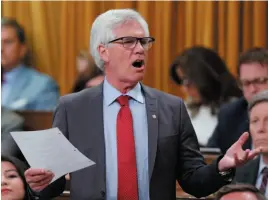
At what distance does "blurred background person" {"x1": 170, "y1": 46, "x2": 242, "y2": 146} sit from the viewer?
3.49 metres

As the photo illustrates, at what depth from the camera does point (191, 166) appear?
6.97 feet

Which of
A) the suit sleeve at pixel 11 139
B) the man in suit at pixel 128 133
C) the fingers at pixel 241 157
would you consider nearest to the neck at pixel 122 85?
the man in suit at pixel 128 133

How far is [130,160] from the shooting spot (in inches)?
82.4

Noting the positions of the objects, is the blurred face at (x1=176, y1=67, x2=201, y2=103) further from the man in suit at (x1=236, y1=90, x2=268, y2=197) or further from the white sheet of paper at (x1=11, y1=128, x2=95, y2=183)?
the white sheet of paper at (x1=11, y1=128, x2=95, y2=183)

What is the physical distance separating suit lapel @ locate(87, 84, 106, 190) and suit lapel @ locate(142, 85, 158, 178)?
0.14 m

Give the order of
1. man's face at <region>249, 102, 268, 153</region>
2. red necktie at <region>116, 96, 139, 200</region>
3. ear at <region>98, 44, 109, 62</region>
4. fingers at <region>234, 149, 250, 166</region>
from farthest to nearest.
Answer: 1. man's face at <region>249, 102, 268, 153</region>
2. ear at <region>98, 44, 109, 62</region>
3. red necktie at <region>116, 96, 139, 200</region>
4. fingers at <region>234, 149, 250, 166</region>

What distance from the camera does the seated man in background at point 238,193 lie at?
198cm

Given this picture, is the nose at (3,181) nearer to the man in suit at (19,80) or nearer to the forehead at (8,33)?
the man in suit at (19,80)

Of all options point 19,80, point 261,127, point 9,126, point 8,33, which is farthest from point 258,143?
point 8,33

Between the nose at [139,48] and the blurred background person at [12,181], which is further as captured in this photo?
the blurred background person at [12,181]

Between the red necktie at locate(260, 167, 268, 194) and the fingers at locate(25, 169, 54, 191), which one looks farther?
the red necktie at locate(260, 167, 268, 194)

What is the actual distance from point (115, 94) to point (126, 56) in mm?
121

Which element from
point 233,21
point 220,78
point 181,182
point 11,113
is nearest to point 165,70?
point 233,21

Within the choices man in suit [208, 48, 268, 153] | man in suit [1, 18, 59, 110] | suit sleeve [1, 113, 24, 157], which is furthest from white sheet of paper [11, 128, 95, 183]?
man in suit [1, 18, 59, 110]
